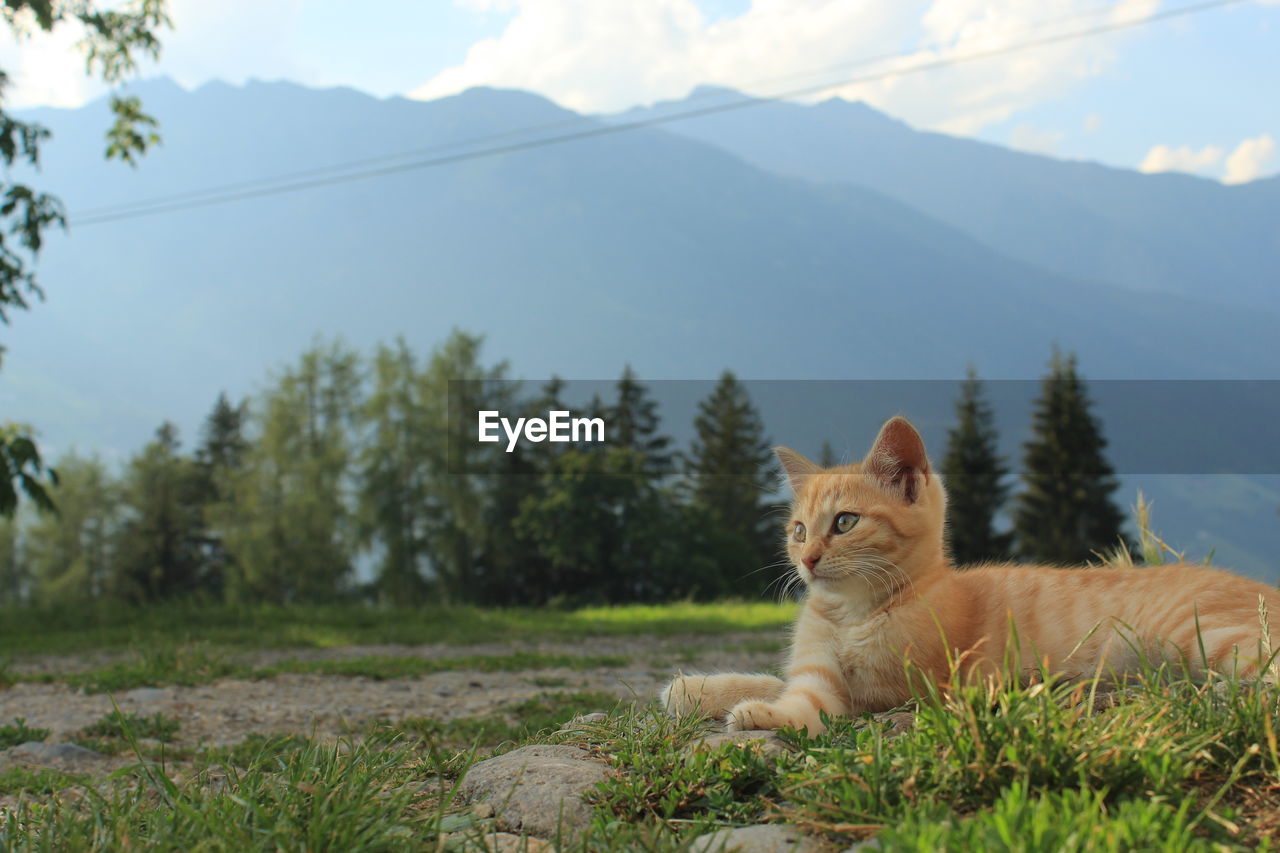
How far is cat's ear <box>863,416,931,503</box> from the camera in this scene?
3885mm

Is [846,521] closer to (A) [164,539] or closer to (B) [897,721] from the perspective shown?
(B) [897,721]

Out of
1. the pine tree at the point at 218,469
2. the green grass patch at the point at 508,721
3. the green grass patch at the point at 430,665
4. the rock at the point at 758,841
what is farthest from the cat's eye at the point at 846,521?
the pine tree at the point at 218,469

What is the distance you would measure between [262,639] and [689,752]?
11.8 meters

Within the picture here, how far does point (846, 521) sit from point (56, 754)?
504 cm

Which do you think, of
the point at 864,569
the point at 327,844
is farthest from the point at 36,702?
the point at 864,569

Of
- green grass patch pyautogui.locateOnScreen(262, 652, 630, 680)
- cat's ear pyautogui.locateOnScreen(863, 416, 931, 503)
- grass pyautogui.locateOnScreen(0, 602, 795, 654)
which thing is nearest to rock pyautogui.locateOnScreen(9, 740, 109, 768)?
green grass patch pyautogui.locateOnScreen(262, 652, 630, 680)

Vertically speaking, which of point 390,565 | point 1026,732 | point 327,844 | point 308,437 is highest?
point 308,437

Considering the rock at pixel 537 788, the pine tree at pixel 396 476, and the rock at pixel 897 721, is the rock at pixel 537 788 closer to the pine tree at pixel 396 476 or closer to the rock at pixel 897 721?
the rock at pixel 897 721

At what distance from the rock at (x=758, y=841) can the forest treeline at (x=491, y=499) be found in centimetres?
3768

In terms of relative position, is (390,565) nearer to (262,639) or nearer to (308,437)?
(308,437)

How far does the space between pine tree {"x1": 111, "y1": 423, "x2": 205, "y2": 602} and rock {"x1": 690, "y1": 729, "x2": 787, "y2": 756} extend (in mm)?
56089

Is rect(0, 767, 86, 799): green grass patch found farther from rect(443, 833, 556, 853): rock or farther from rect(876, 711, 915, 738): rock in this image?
rect(876, 711, 915, 738): rock

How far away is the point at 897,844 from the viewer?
2109 mm

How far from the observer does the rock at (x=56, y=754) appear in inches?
218
